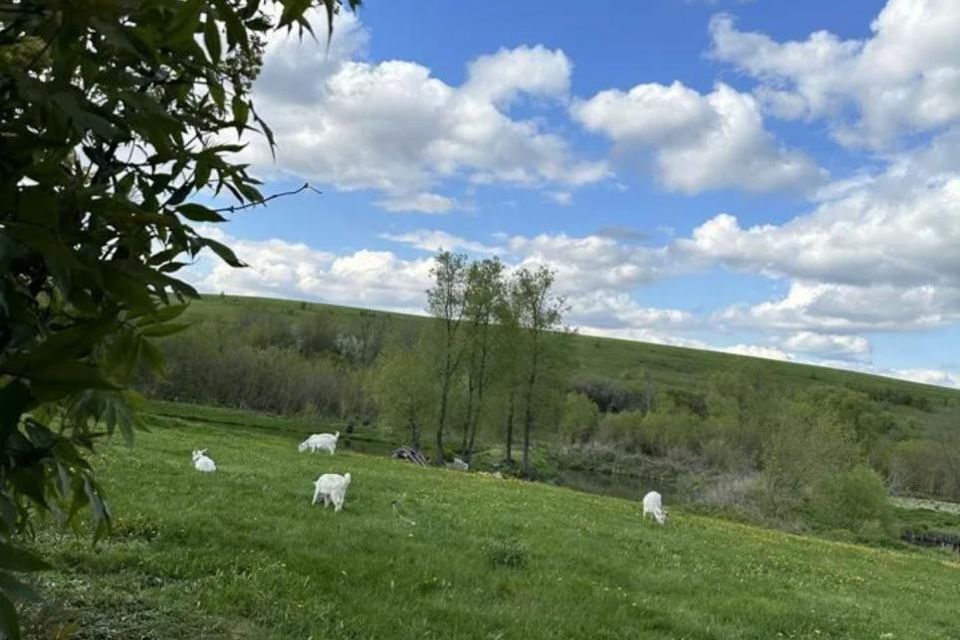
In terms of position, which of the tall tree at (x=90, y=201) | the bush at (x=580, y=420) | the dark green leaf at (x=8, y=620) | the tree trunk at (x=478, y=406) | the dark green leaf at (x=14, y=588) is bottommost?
the bush at (x=580, y=420)

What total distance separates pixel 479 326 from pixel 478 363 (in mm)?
3270

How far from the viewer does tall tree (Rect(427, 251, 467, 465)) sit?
200 ft

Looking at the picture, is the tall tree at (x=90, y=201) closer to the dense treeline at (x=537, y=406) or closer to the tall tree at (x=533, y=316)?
the dense treeline at (x=537, y=406)

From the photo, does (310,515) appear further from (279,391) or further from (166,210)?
(279,391)

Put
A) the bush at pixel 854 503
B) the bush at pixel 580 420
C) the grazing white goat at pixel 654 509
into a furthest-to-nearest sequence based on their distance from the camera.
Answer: the bush at pixel 580 420 → the bush at pixel 854 503 → the grazing white goat at pixel 654 509

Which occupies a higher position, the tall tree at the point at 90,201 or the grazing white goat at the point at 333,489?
the tall tree at the point at 90,201

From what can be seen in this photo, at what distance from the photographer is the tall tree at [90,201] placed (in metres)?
1.30

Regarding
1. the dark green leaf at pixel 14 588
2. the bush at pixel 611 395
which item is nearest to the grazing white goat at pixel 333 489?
the dark green leaf at pixel 14 588

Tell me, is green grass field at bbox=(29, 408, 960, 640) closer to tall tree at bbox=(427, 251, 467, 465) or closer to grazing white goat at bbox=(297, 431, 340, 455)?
grazing white goat at bbox=(297, 431, 340, 455)

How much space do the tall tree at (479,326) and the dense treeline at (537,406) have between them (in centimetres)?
10

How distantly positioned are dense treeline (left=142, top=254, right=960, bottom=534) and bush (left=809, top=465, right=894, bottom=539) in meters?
0.11

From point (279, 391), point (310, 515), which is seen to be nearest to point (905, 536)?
point (310, 515)

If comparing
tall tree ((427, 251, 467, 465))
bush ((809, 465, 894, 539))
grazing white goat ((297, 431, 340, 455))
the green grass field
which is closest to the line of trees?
→ tall tree ((427, 251, 467, 465))

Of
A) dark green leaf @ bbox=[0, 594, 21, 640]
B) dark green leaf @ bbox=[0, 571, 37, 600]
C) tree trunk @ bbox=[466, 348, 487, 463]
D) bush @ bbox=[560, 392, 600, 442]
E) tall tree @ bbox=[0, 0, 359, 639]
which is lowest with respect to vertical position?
bush @ bbox=[560, 392, 600, 442]
